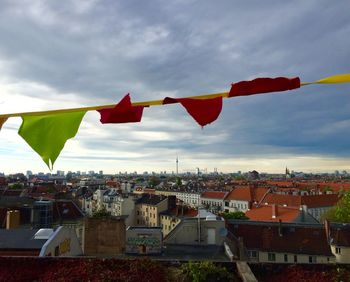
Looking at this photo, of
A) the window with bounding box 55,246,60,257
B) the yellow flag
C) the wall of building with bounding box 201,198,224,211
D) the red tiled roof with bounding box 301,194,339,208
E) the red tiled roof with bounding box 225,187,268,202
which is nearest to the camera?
the yellow flag

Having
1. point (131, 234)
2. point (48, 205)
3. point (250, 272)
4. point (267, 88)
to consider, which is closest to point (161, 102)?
point (267, 88)

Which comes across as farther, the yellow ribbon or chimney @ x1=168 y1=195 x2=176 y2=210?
chimney @ x1=168 y1=195 x2=176 y2=210

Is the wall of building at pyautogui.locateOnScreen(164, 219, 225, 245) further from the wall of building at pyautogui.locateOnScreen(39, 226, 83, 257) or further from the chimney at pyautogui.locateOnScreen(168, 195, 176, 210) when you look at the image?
the chimney at pyautogui.locateOnScreen(168, 195, 176, 210)

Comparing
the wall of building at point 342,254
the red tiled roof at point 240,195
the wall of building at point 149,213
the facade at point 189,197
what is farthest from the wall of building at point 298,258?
the facade at point 189,197

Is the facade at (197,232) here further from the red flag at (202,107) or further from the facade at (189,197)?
the facade at (189,197)

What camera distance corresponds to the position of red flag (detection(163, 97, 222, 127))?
4695mm

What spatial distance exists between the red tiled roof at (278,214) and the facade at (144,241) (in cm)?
2663

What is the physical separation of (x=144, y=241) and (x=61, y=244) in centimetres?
635

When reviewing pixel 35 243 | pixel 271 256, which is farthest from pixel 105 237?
pixel 271 256

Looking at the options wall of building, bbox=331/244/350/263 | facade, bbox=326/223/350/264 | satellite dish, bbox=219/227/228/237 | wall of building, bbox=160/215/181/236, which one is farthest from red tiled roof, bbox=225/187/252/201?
satellite dish, bbox=219/227/228/237

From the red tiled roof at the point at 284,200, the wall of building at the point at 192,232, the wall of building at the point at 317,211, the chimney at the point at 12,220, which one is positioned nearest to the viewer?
the wall of building at the point at 192,232

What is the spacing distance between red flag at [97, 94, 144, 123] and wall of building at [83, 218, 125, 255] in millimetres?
21665

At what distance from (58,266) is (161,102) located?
18.2ft

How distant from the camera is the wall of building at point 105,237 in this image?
997 inches
